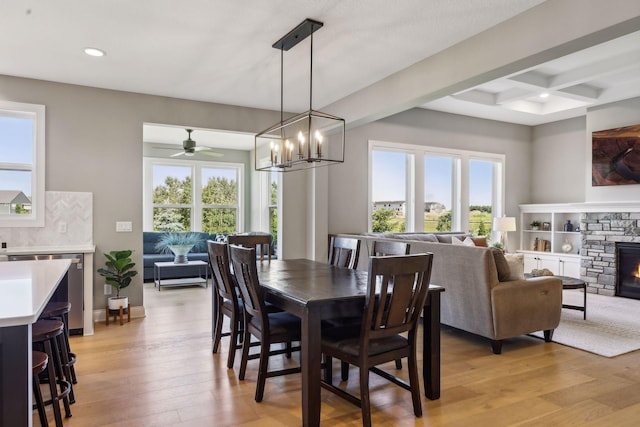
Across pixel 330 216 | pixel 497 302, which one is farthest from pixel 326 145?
pixel 497 302

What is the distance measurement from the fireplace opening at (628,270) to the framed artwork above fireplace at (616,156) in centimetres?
100

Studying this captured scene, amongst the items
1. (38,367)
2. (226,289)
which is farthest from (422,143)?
(38,367)

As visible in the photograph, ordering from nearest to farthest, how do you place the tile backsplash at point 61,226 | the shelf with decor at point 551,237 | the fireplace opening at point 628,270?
the tile backsplash at point 61,226 < the fireplace opening at point 628,270 < the shelf with decor at point 551,237

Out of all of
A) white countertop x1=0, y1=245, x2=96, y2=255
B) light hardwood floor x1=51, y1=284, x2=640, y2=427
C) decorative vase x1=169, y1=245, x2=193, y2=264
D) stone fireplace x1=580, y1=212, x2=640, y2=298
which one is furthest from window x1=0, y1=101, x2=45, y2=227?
stone fireplace x1=580, y1=212, x2=640, y2=298

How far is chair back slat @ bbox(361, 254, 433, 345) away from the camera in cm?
220

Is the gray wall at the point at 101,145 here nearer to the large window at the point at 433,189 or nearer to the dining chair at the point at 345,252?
the dining chair at the point at 345,252

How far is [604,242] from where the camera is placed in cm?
639

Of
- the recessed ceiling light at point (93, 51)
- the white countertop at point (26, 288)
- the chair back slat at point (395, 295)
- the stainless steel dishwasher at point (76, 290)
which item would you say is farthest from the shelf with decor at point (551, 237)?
the white countertop at point (26, 288)

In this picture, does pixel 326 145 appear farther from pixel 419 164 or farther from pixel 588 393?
pixel 588 393

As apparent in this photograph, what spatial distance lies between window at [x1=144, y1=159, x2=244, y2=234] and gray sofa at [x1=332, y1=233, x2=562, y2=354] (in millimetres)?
6069

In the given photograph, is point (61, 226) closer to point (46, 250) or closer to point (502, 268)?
point (46, 250)

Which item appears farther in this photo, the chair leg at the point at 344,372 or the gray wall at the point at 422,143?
the gray wall at the point at 422,143

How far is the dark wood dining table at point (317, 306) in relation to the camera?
7.45 feet

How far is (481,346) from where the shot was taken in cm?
377
